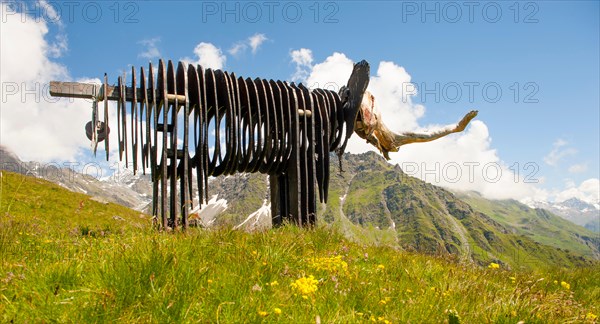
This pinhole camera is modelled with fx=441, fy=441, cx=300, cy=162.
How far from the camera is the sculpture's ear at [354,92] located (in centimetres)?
1227

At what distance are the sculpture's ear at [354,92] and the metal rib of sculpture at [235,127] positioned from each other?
0.09 feet

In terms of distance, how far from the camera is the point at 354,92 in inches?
492

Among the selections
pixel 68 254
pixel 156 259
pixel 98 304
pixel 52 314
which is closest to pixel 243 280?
pixel 156 259

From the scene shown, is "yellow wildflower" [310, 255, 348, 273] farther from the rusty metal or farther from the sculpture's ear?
the sculpture's ear

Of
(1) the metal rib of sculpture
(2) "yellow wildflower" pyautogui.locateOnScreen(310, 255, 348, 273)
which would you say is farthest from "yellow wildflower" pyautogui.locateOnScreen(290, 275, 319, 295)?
(1) the metal rib of sculpture

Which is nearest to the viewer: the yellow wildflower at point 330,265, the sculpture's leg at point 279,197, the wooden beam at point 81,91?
the yellow wildflower at point 330,265

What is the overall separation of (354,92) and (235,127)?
13.1 ft

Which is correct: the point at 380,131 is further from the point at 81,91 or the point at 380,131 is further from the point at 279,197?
the point at 81,91

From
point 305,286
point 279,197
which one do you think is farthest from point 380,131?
point 305,286

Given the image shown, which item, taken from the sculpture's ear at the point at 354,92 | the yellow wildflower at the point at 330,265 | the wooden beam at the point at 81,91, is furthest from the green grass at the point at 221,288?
the sculpture's ear at the point at 354,92

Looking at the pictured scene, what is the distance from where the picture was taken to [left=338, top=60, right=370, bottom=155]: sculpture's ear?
1227 centimetres

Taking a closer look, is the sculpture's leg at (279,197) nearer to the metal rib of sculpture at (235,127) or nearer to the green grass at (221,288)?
the metal rib of sculpture at (235,127)

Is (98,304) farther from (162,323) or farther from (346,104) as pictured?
(346,104)

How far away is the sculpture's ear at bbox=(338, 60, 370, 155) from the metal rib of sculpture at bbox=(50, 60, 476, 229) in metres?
0.03
